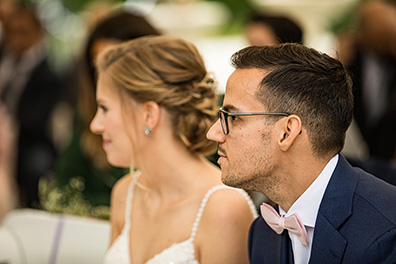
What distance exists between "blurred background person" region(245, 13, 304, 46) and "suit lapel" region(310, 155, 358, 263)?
2210mm

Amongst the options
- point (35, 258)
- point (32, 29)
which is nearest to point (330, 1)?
point (32, 29)

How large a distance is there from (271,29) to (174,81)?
175 centimetres

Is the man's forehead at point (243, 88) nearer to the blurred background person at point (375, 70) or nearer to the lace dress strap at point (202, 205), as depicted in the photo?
the lace dress strap at point (202, 205)

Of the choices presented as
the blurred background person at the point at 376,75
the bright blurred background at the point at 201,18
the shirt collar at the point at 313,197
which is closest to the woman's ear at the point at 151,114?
the shirt collar at the point at 313,197

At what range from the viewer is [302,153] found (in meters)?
1.68

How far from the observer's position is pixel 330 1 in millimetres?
7059

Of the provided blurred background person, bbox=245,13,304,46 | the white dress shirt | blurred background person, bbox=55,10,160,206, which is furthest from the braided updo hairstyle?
blurred background person, bbox=245,13,304,46

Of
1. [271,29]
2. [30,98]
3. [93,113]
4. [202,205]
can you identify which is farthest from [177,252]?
[30,98]

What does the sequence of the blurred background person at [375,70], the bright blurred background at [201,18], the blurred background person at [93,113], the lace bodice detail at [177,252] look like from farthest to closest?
the bright blurred background at [201,18], the blurred background person at [375,70], the blurred background person at [93,113], the lace bodice detail at [177,252]

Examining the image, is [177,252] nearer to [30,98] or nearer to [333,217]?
[333,217]

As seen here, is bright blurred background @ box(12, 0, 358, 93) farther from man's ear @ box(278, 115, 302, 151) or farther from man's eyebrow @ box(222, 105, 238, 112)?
man's ear @ box(278, 115, 302, 151)

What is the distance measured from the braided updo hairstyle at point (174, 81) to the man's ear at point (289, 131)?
27.4 inches

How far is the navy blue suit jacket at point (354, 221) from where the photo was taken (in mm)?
1537

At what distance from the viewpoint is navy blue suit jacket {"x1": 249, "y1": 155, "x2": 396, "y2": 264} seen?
154 centimetres
